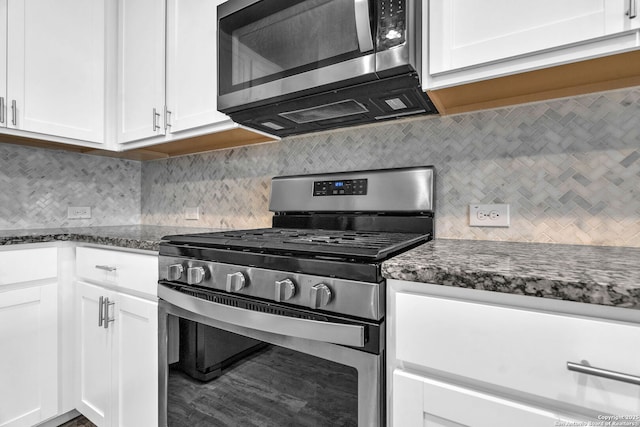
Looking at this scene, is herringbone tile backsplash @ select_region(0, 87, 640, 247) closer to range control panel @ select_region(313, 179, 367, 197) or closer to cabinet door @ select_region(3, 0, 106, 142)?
range control panel @ select_region(313, 179, 367, 197)

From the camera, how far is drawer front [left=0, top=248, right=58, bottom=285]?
1.36m

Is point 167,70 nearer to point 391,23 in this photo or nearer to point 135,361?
point 391,23

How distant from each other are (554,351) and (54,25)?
2.42m

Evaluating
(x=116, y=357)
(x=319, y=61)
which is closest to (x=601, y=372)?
(x=319, y=61)

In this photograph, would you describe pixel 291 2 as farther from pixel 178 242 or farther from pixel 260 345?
pixel 260 345

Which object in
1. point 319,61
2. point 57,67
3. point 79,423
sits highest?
point 57,67

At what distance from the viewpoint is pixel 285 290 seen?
0.84m

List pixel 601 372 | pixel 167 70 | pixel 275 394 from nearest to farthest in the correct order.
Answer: pixel 601 372, pixel 275 394, pixel 167 70

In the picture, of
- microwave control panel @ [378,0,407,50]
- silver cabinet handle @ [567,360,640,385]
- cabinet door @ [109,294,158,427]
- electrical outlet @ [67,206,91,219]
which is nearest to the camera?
silver cabinet handle @ [567,360,640,385]

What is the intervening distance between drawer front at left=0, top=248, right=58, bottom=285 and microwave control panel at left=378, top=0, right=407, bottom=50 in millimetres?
1671

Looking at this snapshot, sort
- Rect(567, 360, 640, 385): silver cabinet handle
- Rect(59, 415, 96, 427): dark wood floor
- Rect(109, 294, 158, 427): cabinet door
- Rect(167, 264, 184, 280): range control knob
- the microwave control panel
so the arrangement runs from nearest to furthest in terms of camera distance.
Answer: Rect(567, 360, 640, 385): silver cabinet handle
the microwave control panel
Rect(167, 264, 184, 280): range control knob
Rect(109, 294, 158, 427): cabinet door
Rect(59, 415, 96, 427): dark wood floor

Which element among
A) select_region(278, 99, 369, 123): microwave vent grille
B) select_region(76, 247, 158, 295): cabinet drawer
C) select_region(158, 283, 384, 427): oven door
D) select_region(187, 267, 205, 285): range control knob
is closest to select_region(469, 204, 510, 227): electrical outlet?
select_region(278, 99, 369, 123): microwave vent grille

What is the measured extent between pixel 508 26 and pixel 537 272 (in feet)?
2.23

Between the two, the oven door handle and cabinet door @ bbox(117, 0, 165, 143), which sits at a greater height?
cabinet door @ bbox(117, 0, 165, 143)
